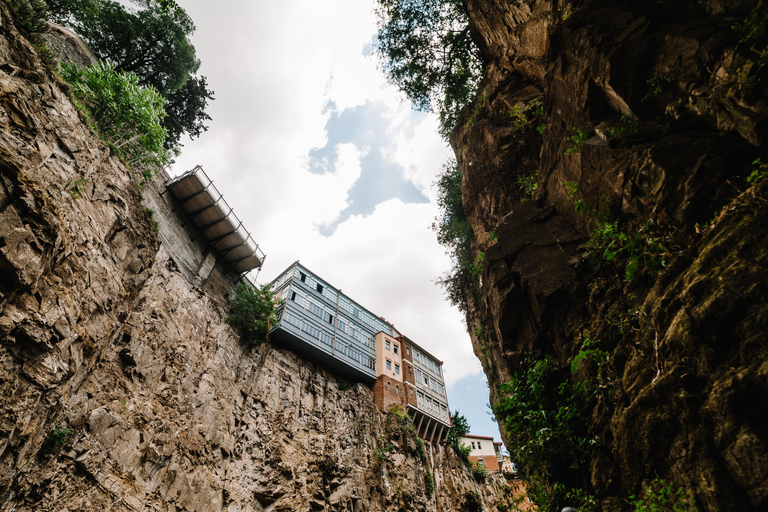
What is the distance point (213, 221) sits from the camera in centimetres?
2248

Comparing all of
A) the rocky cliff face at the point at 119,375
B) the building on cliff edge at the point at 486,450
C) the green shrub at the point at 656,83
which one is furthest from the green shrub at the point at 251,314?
the building on cliff edge at the point at 486,450

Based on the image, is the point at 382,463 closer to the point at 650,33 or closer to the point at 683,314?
the point at 683,314

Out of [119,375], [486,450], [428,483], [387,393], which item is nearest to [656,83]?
[119,375]

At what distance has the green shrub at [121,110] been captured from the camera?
14.0 metres

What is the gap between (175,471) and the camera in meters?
15.0

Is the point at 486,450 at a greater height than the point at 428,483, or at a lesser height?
greater

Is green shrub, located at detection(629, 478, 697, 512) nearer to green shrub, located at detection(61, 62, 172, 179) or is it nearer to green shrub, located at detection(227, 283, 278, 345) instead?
green shrub, located at detection(61, 62, 172, 179)

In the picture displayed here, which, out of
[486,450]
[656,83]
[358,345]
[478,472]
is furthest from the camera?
[486,450]

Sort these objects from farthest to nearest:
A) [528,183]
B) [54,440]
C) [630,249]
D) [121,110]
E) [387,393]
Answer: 1. [387,393]
2. [121,110]
3. [528,183]
4. [54,440]
5. [630,249]

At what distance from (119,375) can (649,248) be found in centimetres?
1780

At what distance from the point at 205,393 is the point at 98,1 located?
22.7 meters

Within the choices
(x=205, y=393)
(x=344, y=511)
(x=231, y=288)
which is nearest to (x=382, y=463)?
(x=344, y=511)

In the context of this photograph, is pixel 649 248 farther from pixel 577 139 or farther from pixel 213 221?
pixel 213 221

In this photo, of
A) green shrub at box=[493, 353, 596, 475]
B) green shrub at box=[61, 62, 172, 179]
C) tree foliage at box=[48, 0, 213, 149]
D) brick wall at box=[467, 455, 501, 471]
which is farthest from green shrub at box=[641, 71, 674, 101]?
brick wall at box=[467, 455, 501, 471]
